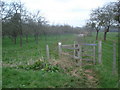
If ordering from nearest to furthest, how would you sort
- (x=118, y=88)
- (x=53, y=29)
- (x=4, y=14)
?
(x=118, y=88) < (x=4, y=14) < (x=53, y=29)

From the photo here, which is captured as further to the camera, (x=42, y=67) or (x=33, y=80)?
(x=42, y=67)

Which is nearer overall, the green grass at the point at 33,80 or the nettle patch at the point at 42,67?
the green grass at the point at 33,80

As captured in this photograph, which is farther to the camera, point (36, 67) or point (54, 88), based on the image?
point (36, 67)

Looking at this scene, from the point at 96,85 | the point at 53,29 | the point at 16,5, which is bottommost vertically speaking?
the point at 96,85

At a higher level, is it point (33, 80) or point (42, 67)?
point (42, 67)

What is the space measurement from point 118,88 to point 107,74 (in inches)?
39.1

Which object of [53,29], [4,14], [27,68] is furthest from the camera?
[53,29]

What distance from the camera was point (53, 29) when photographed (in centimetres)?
3853

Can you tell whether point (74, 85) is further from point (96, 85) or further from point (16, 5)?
point (16, 5)

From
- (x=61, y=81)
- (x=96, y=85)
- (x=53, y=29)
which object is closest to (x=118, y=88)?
(x=96, y=85)

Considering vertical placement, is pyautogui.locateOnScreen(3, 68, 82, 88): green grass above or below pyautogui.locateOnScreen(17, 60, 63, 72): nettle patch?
below

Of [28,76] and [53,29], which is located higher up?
[53,29]

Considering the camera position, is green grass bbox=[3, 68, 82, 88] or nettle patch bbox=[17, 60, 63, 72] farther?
nettle patch bbox=[17, 60, 63, 72]

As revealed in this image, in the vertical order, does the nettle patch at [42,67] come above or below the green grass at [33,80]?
above
